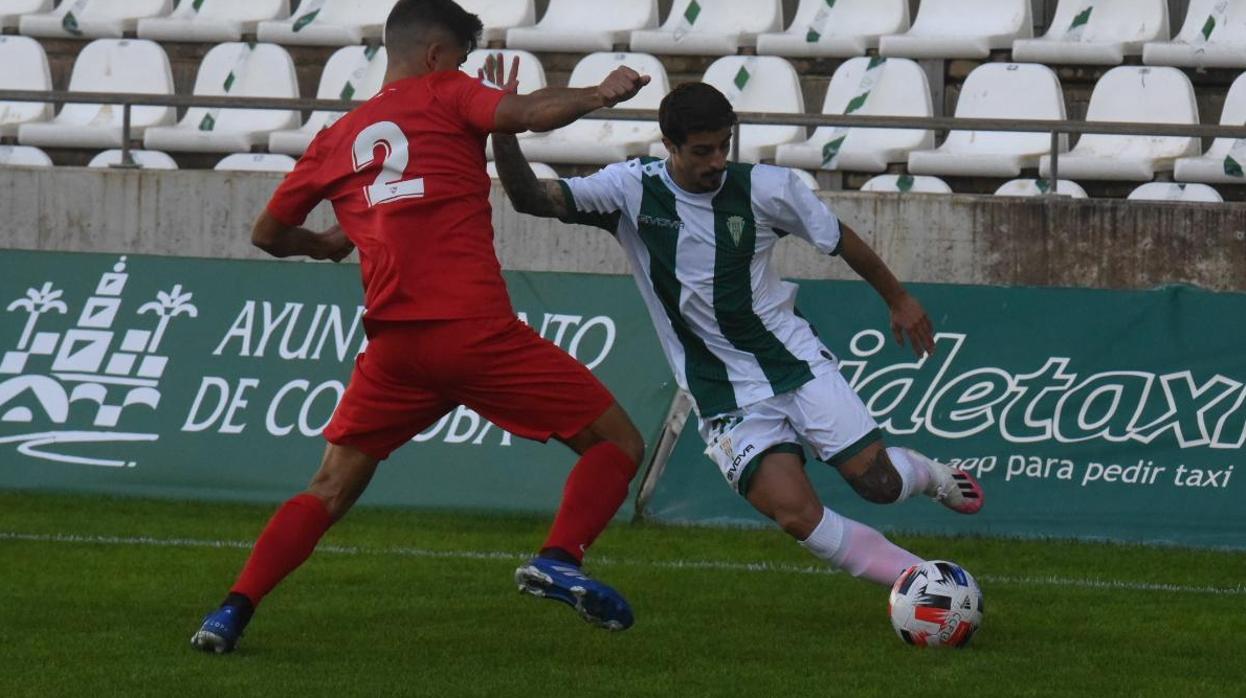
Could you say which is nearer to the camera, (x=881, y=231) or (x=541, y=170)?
(x=881, y=231)

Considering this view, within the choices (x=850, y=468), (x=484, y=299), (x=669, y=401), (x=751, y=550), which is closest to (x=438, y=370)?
(x=484, y=299)

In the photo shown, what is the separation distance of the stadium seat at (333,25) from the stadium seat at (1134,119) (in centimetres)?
523

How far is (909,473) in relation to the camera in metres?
6.80

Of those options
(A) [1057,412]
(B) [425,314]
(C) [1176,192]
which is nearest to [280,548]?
(B) [425,314]

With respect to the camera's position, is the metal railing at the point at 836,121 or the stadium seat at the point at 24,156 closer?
the metal railing at the point at 836,121

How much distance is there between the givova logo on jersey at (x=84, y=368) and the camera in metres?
10.2

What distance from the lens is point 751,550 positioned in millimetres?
8867

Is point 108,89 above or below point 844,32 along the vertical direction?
below

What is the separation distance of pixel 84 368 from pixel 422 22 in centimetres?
484

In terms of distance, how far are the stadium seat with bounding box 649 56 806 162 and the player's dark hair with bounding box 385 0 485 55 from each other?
7092 millimetres

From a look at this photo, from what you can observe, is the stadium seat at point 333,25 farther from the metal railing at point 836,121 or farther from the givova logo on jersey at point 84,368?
the givova logo on jersey at point 84,368

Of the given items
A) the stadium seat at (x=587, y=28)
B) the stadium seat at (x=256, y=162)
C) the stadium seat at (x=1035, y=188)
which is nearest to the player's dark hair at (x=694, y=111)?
the stadium seat at (x=1035, y=188)

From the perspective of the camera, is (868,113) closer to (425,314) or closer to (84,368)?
(84,368)

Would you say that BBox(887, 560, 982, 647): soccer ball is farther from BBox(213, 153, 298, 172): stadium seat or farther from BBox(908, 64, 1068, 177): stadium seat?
BBox(213, 153, 298, 172): stadium seat
